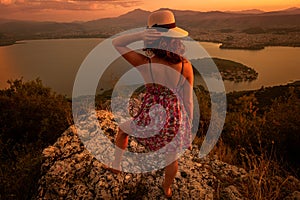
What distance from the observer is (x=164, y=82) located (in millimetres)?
2439

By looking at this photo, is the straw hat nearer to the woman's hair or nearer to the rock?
the woman's hair

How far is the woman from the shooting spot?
2160 mm

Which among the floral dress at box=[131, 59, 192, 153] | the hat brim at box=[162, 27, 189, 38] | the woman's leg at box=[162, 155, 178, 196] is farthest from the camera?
the woman's leg at box=[162, 155, 178, 196]

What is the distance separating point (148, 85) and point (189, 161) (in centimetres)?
168

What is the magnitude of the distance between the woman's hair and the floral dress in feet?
1.13

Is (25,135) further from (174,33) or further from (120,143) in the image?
(174,33)

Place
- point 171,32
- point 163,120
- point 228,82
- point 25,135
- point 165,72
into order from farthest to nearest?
1. point 228,82
2. point 25,135
3. point 163,120
4. point 165,72
5. point 171,32

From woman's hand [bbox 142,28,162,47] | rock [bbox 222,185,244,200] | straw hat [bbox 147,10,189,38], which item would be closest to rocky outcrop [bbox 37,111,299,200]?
rock [bbox 222,185,244,200]

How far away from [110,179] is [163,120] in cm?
106

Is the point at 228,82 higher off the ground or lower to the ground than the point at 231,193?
lower

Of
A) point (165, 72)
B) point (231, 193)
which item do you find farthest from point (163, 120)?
point (231, 193)

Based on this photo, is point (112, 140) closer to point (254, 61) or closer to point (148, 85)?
point (148, 85)

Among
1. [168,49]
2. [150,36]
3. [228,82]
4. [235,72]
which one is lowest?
[228,82]

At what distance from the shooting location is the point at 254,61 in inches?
2537
